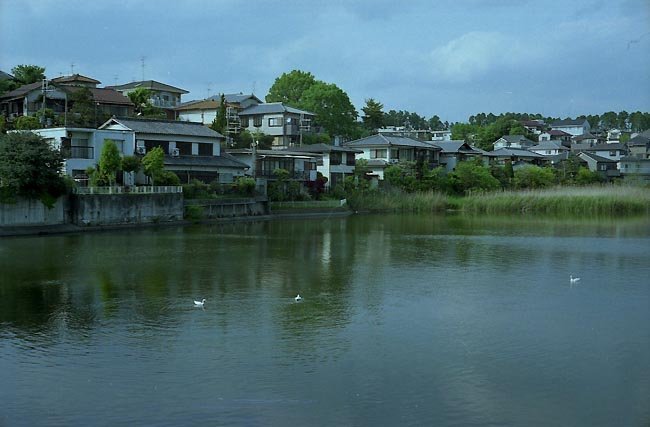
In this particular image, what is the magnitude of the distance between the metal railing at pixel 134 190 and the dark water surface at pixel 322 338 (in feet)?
18.9

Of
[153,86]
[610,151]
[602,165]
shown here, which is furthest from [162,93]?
[610,151]

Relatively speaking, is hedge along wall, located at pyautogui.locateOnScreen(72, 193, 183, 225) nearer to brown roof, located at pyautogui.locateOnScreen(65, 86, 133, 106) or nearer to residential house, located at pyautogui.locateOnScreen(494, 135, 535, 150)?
brown roof, located at pyautogui.locateOnScreen(65, 86, 133, 106)

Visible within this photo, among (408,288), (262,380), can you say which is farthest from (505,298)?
(262,380)

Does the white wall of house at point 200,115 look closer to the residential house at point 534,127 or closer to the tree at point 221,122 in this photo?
the tree at point 221,122

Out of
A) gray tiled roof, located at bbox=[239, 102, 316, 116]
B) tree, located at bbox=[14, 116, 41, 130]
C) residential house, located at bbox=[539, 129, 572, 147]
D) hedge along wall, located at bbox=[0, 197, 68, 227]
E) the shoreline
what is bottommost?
the shoreline

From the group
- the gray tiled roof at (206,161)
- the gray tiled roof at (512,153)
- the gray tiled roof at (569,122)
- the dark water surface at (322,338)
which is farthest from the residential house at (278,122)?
the gray tiled roof at (569,122)

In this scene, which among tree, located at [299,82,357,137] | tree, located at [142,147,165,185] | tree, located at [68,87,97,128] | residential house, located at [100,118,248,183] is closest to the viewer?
tree, located at [142,147,165,185]

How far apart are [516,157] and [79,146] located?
43366 mm

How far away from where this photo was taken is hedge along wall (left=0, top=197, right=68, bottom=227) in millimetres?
26719

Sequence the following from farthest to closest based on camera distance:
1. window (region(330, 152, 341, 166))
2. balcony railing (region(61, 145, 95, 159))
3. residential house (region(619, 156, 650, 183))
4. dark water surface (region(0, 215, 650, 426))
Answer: residential house (region(619, 156, 650, 183)) < window (region(330, 152, 341, 166)) < balcony railing (region(61, 145, 95, 159)) < dark water surface (region(0, 215, 650, 426))

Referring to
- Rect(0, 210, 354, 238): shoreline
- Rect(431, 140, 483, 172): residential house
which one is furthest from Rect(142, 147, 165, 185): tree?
Rect(431, 140, 483, 172): residential house

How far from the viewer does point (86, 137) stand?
1307 inches

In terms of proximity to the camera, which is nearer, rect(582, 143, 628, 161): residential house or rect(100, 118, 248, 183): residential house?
rect(100, 118, 248, 183): residential house

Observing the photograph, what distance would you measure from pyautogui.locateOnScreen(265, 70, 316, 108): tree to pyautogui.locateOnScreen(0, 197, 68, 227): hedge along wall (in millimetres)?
35008
